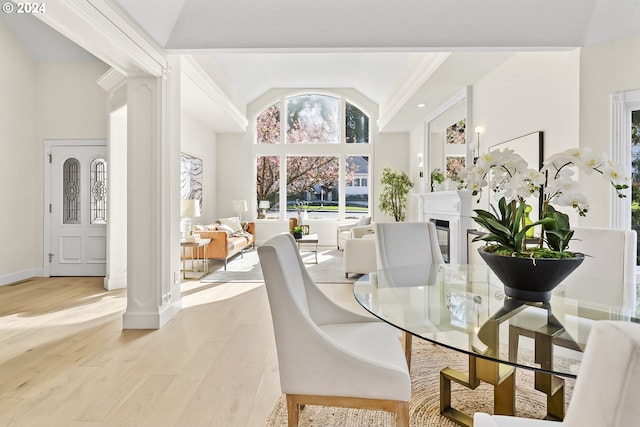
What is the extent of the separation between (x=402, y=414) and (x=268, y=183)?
7820mm

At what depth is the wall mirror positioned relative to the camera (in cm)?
512

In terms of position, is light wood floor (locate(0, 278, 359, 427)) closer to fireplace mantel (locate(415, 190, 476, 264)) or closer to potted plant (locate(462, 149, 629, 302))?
potted plant (locate(462, 149, 629, 302))

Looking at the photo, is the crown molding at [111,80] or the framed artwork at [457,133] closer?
the crown molding at [111,80]

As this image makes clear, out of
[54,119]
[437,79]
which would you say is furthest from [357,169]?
[54,119]

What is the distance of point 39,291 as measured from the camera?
4.25 meters

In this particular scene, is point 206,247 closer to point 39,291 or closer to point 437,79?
point 39,291

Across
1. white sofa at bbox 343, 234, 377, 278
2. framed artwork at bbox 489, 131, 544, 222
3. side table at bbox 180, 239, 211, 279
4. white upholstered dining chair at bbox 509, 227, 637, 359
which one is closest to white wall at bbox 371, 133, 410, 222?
white sofa at bbox 343, 234, 377, 278

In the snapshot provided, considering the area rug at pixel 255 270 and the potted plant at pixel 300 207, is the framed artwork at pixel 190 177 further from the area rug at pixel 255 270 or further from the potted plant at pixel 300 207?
the potted plant at pixel 300 207

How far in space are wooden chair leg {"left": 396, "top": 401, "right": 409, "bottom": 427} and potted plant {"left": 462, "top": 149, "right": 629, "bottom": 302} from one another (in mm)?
708

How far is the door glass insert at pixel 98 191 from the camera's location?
199 inches

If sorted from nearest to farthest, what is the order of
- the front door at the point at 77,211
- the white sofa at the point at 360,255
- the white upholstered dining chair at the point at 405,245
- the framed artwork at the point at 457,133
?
the white upholstered dining chair at the point at 405,245
the white sofa at the point at 360,255
the front door at the point at 77,211
the framed artwork at the point at 457,133

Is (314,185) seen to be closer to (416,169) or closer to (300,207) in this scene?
(300,207)

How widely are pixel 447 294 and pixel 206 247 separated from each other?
4359mm

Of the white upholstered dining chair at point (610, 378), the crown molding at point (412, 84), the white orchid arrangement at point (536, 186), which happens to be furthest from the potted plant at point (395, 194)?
the white upholstered dining chair at point (610, 378)
